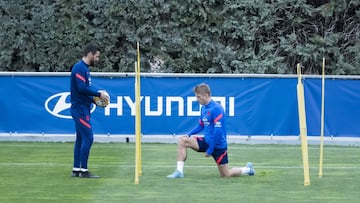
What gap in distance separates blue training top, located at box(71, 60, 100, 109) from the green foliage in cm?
1320

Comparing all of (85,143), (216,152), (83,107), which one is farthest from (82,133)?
(216,152)

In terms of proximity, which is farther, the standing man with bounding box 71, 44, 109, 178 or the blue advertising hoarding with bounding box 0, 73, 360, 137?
the blue advertising hoarding with bounding box 0, 73, 360, 137

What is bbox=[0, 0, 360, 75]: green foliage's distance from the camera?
2705 centimetres

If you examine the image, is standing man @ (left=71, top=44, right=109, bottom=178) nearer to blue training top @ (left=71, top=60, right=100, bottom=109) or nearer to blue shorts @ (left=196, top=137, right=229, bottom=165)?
blue training top @ (left=71, top=60, right=100, bottom=109)

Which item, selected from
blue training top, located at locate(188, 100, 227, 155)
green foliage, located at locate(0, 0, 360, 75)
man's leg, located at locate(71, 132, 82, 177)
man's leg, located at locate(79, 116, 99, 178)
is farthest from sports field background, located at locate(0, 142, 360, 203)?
green foliage, located at locate(0, 0, 360, 75)

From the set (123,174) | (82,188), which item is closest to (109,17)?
(123,174)

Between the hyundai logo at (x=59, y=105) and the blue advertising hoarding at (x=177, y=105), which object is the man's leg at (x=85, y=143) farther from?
the hyundai logo at (x=59, y=105)

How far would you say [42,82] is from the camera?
22031 millimetres

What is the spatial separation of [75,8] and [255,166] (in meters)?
12.7

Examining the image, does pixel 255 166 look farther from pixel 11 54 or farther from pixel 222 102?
pixel 11 54

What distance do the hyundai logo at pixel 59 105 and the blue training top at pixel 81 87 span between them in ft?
26.2

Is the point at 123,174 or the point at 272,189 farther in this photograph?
the point at 123,174

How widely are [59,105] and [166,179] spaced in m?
8.87

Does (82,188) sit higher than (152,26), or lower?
lower
